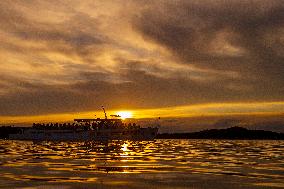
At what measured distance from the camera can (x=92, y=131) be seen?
513 feet

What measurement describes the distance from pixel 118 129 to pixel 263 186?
144m

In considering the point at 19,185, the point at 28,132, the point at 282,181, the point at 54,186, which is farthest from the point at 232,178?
the point at 28,132

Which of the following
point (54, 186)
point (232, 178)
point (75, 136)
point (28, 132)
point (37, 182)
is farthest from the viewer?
point (28, 132)

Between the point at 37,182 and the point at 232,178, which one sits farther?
the point at 232,178

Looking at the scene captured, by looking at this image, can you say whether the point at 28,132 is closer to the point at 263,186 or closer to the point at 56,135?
the point at 56,135

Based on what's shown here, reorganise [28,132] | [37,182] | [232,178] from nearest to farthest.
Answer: [37,182] → [232,178] → [28,132]

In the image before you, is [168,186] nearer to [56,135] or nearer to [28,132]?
[56,135]

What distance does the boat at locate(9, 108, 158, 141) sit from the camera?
6191 inches

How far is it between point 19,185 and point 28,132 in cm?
15871

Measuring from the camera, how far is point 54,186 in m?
19.4

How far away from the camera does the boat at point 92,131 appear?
157m

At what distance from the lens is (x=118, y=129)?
162250 millimetres

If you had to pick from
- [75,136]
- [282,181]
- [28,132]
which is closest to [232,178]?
[282,181]

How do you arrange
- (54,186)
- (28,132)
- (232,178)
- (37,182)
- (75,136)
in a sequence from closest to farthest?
1. (54,186)
2. (37,182)
3. (232,178)
4. (75,136)
5. (28,132)
